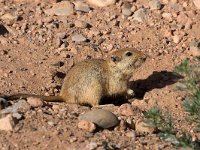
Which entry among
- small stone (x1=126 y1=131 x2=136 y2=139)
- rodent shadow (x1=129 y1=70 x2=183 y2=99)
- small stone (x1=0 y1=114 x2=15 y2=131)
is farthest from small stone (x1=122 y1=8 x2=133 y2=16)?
small stone (x1=0 y1=114 x2=15 y2=131)

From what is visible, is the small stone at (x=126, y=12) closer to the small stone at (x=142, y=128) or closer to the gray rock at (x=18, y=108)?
the small stone at (x=142, y=128)

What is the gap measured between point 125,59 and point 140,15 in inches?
59.0

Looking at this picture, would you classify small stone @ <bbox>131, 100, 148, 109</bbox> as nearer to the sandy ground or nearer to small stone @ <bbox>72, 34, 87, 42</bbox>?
the sandy ground

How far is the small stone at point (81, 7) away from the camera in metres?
9.00

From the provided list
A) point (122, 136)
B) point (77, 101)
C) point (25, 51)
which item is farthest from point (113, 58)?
point (122, 136)

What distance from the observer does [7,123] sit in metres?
5.64

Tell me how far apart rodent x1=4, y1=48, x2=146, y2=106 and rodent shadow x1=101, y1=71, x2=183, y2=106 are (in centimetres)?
18

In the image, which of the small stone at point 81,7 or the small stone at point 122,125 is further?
the small stone at point 81,7

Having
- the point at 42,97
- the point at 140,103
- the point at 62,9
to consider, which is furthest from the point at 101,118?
the point at 62,9

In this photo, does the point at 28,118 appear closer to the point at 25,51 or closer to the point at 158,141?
the point at 158,141

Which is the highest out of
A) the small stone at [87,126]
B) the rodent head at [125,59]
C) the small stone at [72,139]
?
the rodent head at [125,59]

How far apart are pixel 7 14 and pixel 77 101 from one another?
2.18 meters

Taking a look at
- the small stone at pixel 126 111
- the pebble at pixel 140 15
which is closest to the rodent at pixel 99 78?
the small stone at pixel 126 111

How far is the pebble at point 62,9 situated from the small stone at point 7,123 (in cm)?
350
